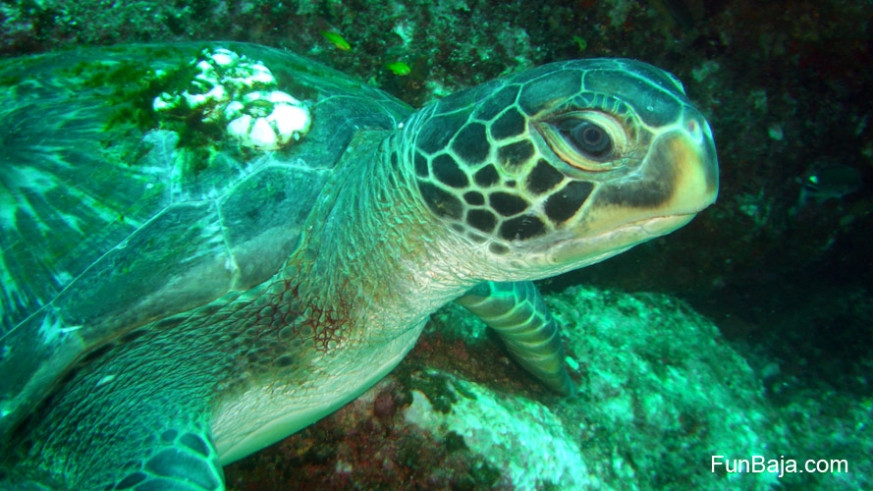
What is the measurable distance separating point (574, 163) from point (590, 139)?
8 cm

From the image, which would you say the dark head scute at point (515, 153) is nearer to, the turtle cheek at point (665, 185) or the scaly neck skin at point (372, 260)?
the turtle cheek at point (665, 185)

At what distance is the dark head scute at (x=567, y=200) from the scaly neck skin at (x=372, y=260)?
476 millimetres

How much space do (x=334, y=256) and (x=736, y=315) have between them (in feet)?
11.4

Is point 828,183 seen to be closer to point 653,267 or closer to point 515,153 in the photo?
point 653,267

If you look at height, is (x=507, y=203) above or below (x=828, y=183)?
below

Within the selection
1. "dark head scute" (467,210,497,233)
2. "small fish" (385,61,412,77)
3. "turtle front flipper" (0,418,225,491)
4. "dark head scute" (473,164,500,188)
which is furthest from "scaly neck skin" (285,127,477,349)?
"small fish" (385,61,412,77)

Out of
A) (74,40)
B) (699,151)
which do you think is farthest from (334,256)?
(74,40)

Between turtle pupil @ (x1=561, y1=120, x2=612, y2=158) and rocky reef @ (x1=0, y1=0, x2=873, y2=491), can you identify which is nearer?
turtle pupil @ (x1=561, y1=120, x2=612, y2=158)

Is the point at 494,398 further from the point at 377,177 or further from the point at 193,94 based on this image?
the point at 193,94

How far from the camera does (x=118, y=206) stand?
159cm

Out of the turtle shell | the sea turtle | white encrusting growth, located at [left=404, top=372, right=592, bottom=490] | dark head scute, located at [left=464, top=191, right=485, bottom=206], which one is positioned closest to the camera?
the sea turtle

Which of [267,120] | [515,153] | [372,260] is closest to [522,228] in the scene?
[515,153]

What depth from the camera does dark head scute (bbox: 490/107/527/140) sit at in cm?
119

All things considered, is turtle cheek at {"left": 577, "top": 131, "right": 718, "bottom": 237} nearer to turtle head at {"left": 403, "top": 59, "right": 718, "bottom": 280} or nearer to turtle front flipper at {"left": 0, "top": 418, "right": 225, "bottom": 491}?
turtle head at {"left": 403, "top": 59, "right": 718, "bottom": 280}
